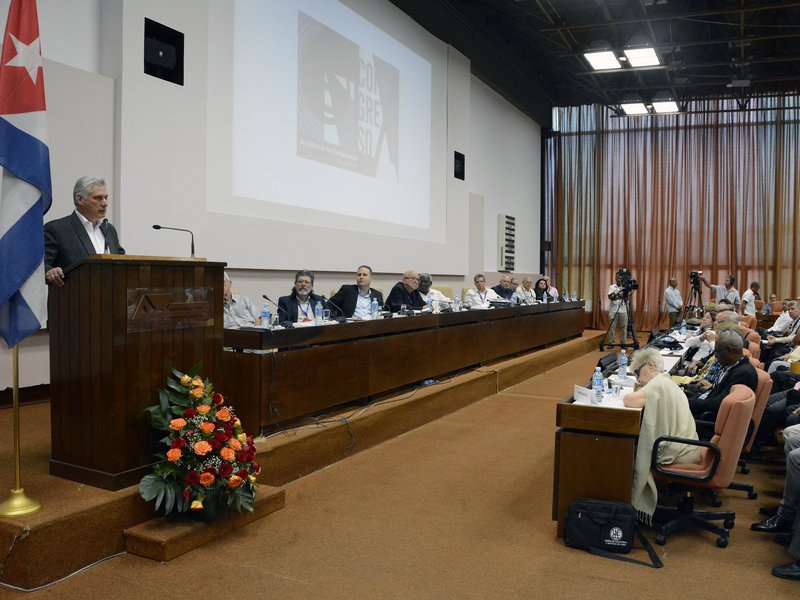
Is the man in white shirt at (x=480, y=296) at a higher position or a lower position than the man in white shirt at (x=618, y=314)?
higher

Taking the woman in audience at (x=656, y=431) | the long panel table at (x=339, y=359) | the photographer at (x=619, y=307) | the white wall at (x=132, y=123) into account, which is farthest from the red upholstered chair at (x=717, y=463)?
the photographer at (x=619, y=307)

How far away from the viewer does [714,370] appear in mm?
4598

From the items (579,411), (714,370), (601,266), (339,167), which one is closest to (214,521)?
(579,411)

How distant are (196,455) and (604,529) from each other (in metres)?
1.80

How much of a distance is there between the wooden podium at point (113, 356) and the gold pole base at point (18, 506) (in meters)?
0.35

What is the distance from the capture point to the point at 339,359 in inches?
188

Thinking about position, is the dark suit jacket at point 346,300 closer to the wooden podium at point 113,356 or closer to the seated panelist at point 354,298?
the seated panelist at point 354,298

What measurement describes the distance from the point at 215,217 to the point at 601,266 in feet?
36.0

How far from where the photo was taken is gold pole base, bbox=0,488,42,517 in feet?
8.12

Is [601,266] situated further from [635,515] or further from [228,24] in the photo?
[635,515]

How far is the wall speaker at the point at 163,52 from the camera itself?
524 centimetres

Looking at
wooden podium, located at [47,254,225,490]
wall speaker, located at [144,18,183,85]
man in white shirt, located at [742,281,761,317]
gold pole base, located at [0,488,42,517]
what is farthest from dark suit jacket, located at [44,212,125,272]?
man in white shirt, located at [742,281,761,317]

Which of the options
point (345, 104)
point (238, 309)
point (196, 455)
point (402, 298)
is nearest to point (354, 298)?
point (402, 298)

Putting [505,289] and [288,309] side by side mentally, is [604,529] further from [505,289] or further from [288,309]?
[505,289]
